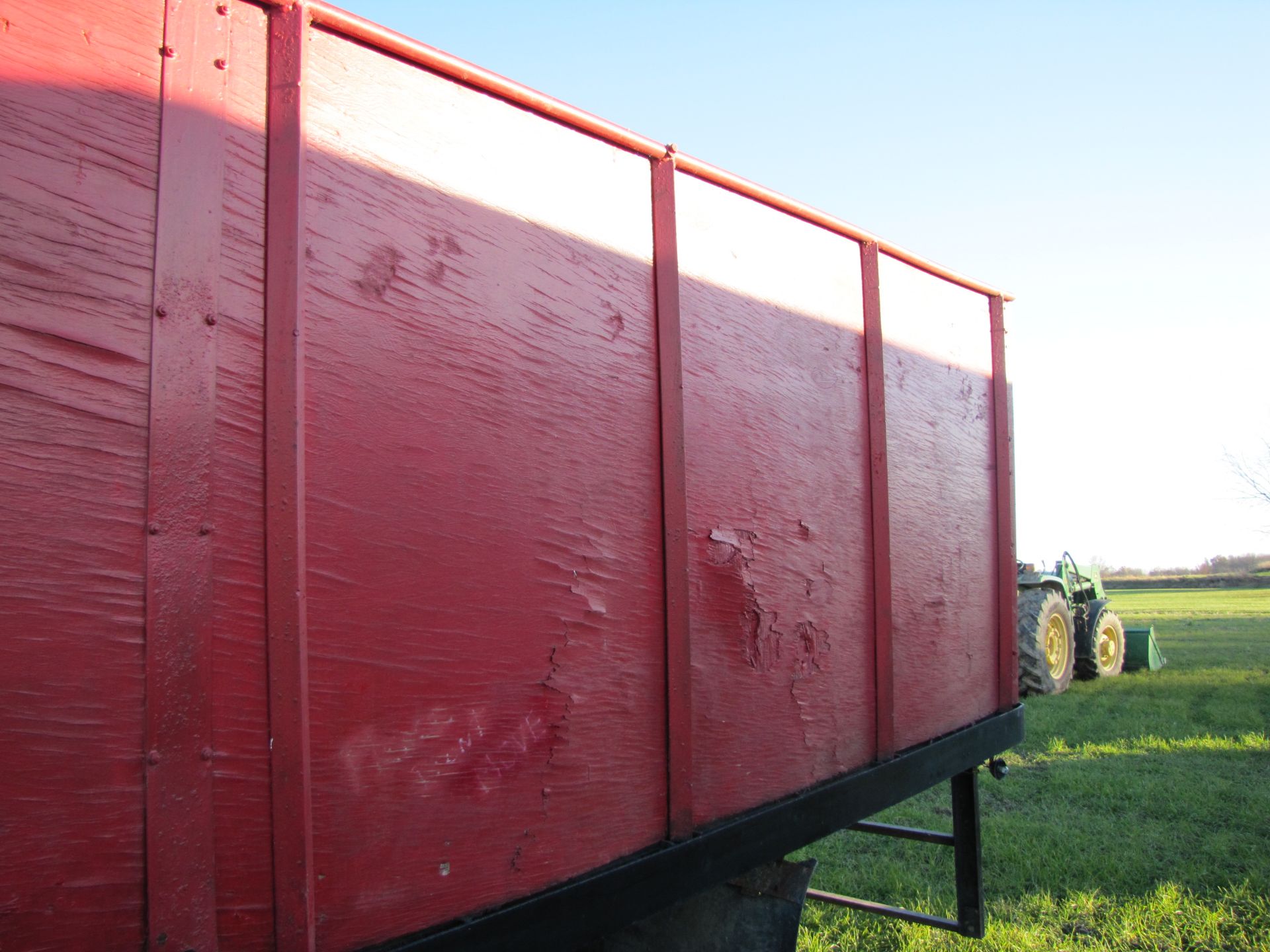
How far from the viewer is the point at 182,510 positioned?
1155mm

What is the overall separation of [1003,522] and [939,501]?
555 mm

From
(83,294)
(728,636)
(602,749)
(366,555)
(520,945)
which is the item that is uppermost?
(83,294)

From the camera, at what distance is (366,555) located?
135 cm

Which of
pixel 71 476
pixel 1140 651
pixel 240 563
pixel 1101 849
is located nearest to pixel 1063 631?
pixel 1140 651

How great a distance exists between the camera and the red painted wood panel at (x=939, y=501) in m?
2.73

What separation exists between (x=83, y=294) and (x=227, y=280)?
7.1 inches

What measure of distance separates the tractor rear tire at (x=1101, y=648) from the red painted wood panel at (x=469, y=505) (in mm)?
11757

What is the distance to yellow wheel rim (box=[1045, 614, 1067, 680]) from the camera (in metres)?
11.0

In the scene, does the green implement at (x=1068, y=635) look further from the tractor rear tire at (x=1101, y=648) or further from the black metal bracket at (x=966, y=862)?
the black metal bracket at (x=966, y=862)

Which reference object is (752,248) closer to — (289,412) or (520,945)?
(289,412)

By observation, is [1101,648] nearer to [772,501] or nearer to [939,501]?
[939,501]

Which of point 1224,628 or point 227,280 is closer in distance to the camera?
point 227,280

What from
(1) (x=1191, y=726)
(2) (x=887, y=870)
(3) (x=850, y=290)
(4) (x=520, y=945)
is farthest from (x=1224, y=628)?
(4) (x=520, y=945)

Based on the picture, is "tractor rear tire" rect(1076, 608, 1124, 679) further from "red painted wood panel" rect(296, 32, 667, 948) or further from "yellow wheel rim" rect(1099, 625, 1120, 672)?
"red painted wood panel" rect(296, 32, 667, 948)
